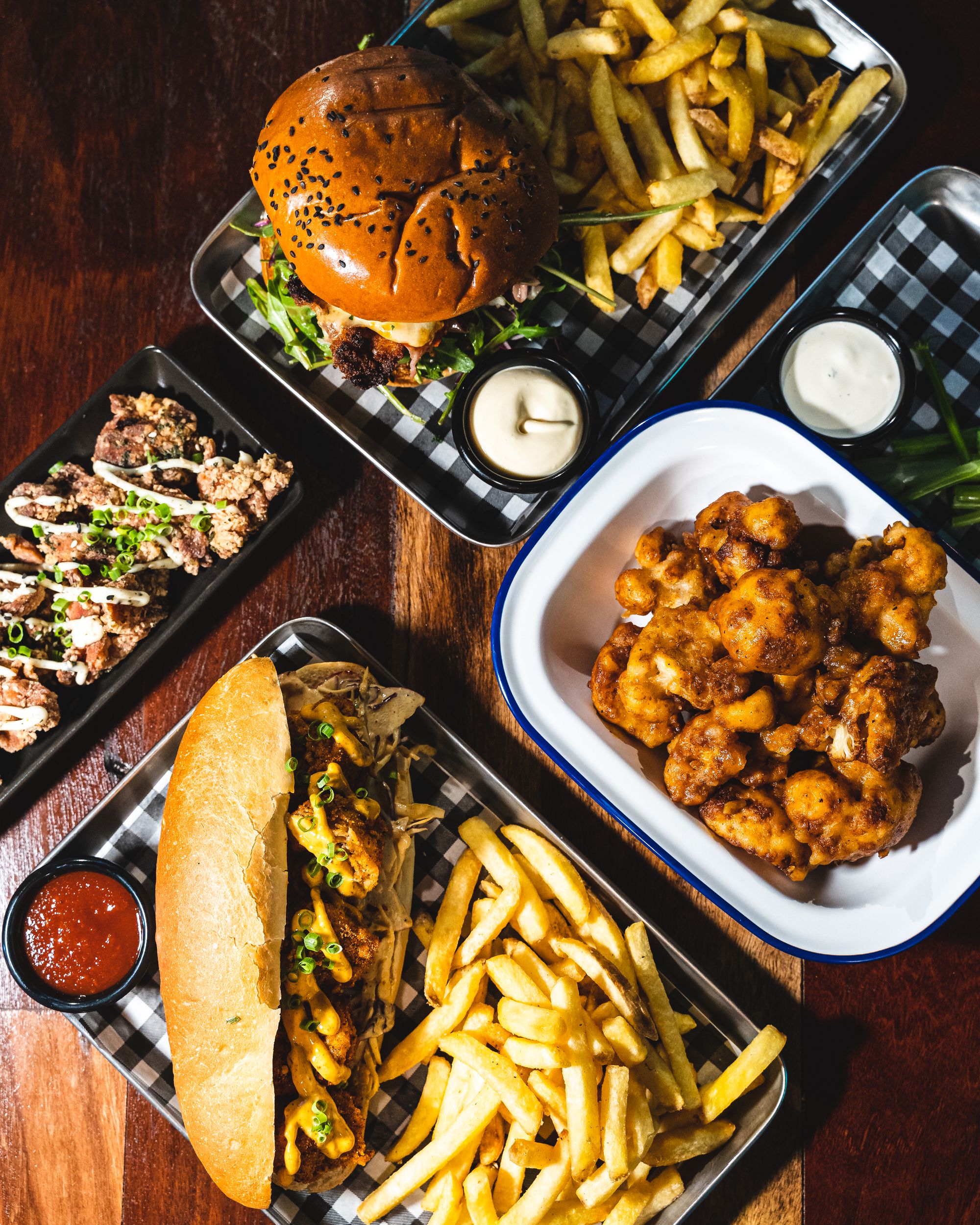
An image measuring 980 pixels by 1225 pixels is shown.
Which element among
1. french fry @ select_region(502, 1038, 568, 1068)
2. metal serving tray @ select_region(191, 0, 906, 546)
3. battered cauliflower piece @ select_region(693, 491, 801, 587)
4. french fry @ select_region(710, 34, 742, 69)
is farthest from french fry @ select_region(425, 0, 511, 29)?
french fry @ select_region(502, 1038, 568, 1068)

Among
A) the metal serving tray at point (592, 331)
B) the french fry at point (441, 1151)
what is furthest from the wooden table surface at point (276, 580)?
the french fry at point (441, 1151)

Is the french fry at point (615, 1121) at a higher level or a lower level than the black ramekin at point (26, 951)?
higher

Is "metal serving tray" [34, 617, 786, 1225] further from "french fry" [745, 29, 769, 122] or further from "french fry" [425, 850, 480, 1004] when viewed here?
"french fry" [745, 29, 769, 122]

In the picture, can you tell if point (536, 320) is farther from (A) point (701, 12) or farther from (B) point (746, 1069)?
(B) point (746, 1069)

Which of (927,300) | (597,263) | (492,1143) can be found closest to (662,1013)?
(492,1143)

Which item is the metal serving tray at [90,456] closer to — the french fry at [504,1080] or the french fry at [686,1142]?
the french fry at [504,1080]

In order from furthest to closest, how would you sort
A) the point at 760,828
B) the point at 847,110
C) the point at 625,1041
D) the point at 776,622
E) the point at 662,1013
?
the point at 847,110
the point at 662,1013
the point at 625,1041
the point at 760,828
the point at 776,622

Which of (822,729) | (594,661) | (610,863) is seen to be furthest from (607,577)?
(610,863)
